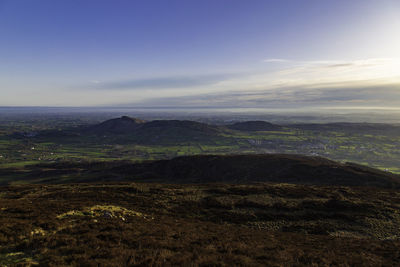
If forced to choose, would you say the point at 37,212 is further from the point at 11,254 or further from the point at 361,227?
the point at 361,227

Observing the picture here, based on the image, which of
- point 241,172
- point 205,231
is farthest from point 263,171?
point 205,231

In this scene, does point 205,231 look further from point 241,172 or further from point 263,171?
point 263,171

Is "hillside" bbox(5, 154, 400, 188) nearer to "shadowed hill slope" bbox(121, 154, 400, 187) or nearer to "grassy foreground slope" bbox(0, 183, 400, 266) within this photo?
"shadowed hill slope" bbox(121, 154, 400, 187)

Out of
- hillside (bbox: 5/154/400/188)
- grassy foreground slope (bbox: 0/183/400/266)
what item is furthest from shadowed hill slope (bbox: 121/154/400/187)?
grassy foreground slope (bbox: 0/183/400/266)

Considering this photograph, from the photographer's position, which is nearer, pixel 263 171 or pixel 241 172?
pixel 263 171

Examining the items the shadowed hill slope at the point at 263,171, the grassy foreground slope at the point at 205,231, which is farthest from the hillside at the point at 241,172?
the grassy foreground slope at the point at 205,231

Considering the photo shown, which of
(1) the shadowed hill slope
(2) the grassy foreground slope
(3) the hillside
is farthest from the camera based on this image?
(3) the hillside

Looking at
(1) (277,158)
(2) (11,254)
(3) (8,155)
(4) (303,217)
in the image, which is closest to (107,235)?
(2) (11,254)

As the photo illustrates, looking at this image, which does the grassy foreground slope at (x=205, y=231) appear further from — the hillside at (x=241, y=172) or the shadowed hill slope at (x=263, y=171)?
the hillside at (x=241, y=172)
